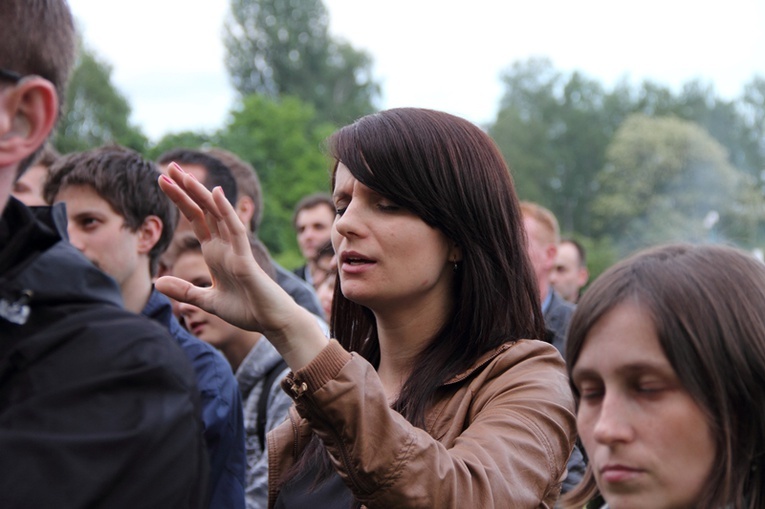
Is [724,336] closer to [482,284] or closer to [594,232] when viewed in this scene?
[482,284]

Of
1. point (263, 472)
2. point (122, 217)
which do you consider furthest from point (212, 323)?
point (263, 472)

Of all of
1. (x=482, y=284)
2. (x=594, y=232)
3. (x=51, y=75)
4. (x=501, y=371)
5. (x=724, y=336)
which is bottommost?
(x=594, y=232)

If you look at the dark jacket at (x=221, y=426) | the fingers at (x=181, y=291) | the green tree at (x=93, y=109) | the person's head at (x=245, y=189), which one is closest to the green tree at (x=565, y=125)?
the green tree at (x=93, y=109)

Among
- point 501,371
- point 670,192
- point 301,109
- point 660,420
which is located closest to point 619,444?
point 660,420

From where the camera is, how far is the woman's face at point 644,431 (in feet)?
6.28

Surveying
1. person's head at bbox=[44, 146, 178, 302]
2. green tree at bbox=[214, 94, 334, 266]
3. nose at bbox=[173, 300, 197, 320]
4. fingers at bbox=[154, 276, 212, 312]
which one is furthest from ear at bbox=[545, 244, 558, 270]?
green tree at bbox=[214, 94, 334, 266]

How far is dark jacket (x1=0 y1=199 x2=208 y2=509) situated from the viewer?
4.98 feet

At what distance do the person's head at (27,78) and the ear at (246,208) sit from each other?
477cm

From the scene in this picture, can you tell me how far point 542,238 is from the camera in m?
7.32

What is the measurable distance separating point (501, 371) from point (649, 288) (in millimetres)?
751

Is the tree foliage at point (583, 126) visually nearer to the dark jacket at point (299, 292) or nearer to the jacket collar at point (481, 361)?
the dark jacket at point (299, 292)

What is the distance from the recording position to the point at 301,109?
2073 inches

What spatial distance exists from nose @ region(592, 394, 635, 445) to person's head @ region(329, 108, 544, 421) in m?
0.83

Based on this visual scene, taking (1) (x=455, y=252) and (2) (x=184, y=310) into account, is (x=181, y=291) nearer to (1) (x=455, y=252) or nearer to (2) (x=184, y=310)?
(1) (x=455, y=252)
